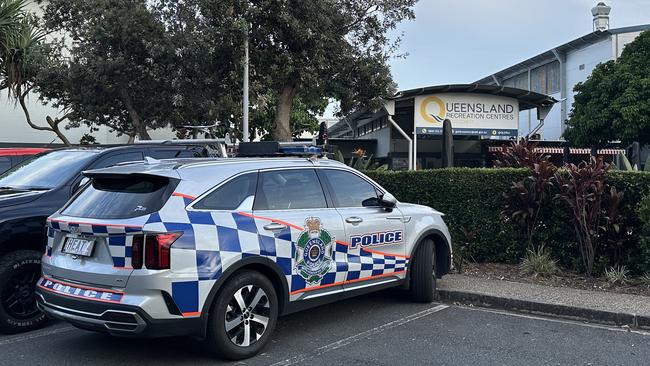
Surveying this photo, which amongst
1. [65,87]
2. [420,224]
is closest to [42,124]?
[65,87]

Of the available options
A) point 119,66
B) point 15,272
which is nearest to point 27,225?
point 15,272

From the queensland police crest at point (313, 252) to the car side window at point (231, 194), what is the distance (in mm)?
618

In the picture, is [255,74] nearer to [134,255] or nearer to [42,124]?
[134,255]

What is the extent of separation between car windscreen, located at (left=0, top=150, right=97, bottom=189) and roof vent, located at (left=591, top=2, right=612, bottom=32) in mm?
36592

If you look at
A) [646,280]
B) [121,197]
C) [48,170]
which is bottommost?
[646,280]

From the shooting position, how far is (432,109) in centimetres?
2138

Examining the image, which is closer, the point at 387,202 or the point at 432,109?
the point at 387,202

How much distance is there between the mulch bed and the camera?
24.8ft

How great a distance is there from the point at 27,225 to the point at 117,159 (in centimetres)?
127

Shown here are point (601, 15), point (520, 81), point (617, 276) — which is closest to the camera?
point (617, 276)

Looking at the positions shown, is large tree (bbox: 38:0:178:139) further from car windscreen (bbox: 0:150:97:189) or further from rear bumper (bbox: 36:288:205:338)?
rear bumper (bbox: 36:288:205:338)

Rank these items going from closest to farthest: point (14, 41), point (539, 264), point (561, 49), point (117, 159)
→ 1. point (117, 159)
2. point (539, 264)
3. point (14, 41)
4. point (561, 49)

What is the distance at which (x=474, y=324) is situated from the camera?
630 centimetres

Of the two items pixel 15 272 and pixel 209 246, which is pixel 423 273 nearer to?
pixel 209 246
